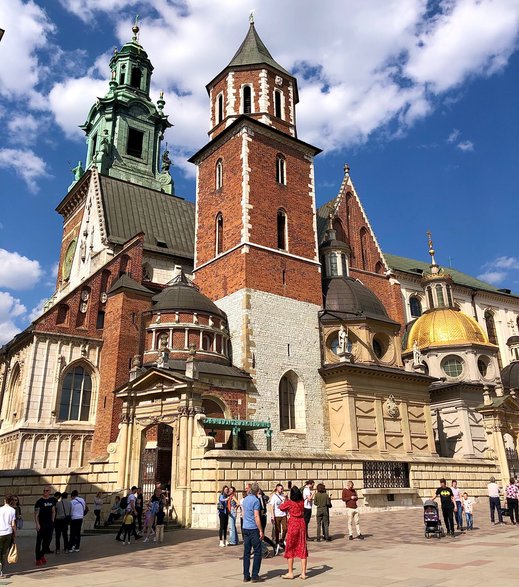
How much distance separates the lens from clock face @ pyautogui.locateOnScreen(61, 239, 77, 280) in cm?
4197

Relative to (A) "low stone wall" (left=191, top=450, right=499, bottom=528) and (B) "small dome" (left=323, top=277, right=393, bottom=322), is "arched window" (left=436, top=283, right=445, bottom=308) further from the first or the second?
(A) "low stone wall" (left=191, top=450, right=499, bottom=528)

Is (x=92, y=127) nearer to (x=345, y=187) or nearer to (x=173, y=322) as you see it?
(x=345, y=187)

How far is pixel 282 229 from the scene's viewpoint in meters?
31.6

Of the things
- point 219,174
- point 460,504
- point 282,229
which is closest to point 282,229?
point 282,229

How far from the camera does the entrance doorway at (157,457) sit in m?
22.1

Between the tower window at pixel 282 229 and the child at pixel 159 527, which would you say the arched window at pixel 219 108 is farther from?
the child at pixel 159 527

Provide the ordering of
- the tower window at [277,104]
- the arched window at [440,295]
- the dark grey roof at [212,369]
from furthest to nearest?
1. the arched window at [440,295]
2. the tower window at [277,104]
3. the dark grey roof at [212,369]

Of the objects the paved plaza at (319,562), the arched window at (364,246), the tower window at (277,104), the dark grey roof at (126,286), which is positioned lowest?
the paved plaza at (319,562)

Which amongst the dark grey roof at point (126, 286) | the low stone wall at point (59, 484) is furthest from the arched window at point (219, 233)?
the low stone wall at point (59, 484)

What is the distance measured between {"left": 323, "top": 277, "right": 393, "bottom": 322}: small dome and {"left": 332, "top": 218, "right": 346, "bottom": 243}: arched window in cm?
554

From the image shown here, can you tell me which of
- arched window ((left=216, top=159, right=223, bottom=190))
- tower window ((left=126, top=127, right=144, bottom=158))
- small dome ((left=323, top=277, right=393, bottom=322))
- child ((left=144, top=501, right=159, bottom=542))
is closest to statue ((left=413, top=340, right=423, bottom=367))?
small dome ((left=323, top=277, right=393, bottom=322))

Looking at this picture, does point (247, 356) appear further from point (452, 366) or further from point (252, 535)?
point (252, 535)

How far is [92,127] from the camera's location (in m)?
53.1

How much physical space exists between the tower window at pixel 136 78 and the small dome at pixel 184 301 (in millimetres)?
33726
